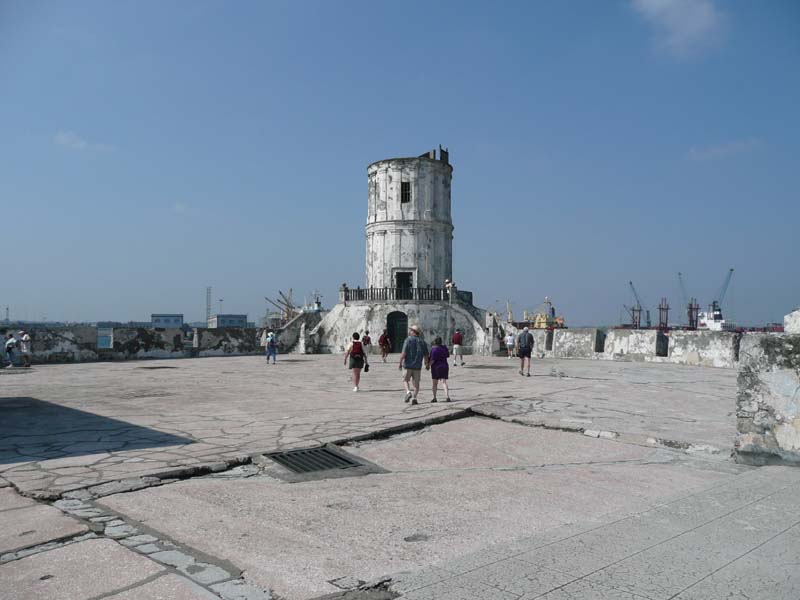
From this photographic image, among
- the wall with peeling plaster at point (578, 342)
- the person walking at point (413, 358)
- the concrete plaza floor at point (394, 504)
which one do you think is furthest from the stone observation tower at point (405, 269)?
the concrete plaza floor at point (394, 504)

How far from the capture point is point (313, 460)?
22.2ft

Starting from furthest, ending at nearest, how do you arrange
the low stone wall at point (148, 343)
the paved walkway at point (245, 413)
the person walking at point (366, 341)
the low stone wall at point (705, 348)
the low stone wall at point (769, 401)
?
the person walking at point (366, 341) < the low stone wall at point (148, 343) < the low stone wall at point (705, 348) < the paved walkway at point (245, 413) < the low stone wall at point (769, 401)

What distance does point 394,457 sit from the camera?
7203 mm

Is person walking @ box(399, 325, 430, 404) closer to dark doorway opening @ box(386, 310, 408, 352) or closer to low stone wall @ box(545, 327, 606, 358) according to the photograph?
A: low stone wall @ box(545, 327, 606, 358)

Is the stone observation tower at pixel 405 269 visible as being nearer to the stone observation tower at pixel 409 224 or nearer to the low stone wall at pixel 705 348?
the stone observation tower at pixel 409 224

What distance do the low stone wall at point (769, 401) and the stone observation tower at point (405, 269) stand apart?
2472 centimetres

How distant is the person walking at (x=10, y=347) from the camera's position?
2078 cm

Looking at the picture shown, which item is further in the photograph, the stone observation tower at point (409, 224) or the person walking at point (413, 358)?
the stone observation tower at point (409, 224)

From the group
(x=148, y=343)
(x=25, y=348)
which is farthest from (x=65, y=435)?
(x=148, y=343)

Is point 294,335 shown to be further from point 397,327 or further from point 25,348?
point 25,348

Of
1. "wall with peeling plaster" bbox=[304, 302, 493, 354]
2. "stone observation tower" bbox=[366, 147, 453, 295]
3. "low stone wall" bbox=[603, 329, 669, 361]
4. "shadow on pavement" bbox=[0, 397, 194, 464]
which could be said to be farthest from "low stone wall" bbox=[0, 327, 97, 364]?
"low stone wall" bbox=[603, 329, 669, 361]

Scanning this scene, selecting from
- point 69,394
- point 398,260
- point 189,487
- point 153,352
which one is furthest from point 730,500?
point 398,260

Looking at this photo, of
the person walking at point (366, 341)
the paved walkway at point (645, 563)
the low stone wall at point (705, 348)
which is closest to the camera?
the paved walkway at point (645, 563)

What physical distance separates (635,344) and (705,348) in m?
2.94
